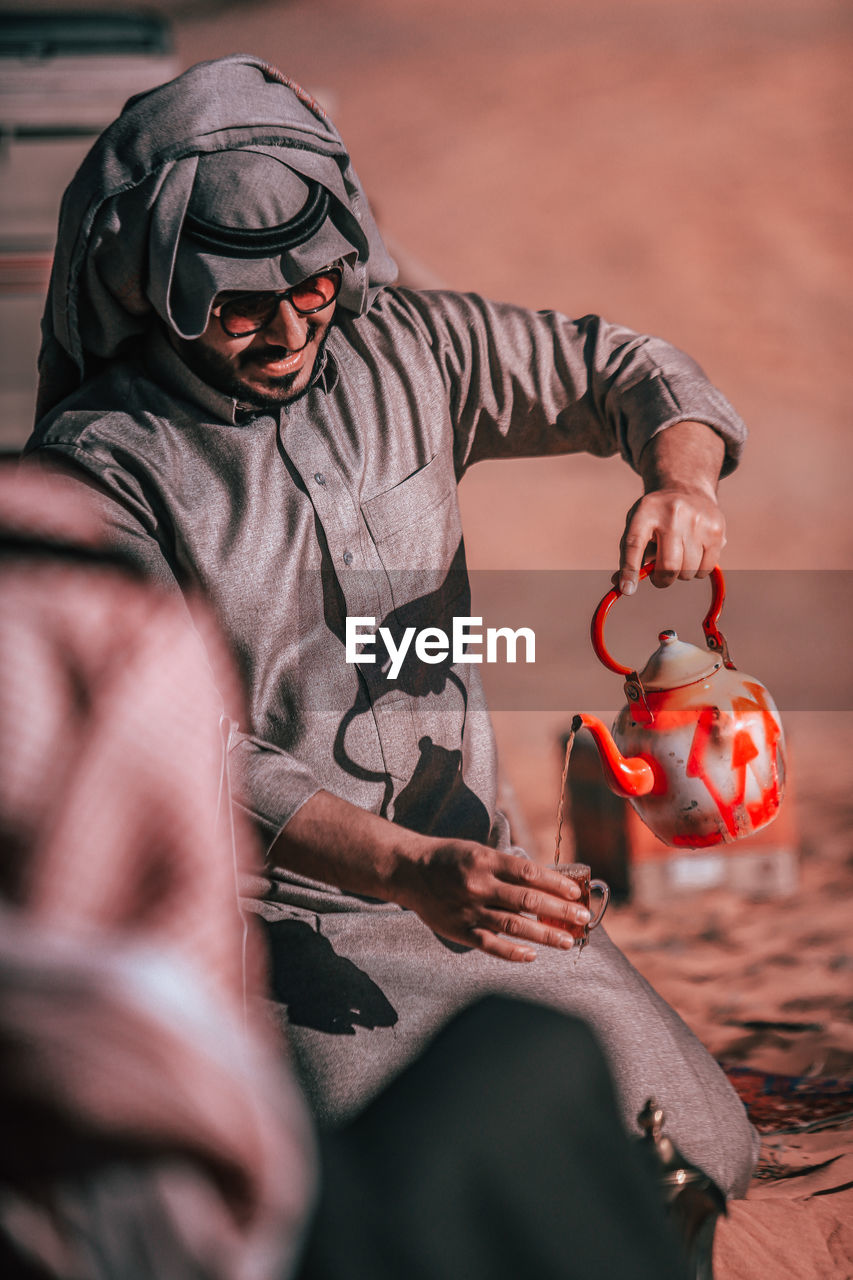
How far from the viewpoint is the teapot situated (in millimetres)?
1335

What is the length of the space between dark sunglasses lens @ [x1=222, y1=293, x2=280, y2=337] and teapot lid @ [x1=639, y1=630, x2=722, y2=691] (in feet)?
2.08

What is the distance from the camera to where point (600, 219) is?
369 inches

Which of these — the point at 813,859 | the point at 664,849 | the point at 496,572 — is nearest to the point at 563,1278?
the point at 664,849

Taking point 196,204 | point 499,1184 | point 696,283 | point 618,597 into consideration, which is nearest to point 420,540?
point 618,597

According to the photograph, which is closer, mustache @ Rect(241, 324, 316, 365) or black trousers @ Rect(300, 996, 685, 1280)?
black trousers @ Rect(300, 996, 685, 1280)

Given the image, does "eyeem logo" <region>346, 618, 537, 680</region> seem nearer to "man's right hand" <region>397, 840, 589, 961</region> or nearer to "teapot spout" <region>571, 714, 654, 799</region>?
"teapot spout" <region>571, 714, 654, 799</region>

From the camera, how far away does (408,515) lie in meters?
1.52

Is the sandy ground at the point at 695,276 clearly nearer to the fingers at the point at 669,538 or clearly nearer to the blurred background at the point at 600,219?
the blurred background at the point at 600,219

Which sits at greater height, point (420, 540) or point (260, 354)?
point (260, 354)

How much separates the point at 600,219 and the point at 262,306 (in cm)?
880

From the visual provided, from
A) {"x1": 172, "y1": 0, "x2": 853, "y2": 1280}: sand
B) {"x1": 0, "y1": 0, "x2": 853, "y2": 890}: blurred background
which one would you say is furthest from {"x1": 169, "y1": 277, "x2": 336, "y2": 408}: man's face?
{"x1": 0, "y1": 0, "x2": 853, "y2": 890}: blurred background

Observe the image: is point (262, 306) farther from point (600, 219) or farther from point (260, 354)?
point (600, 219)

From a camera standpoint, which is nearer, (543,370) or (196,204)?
(196,204)

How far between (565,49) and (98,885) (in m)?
12.4
